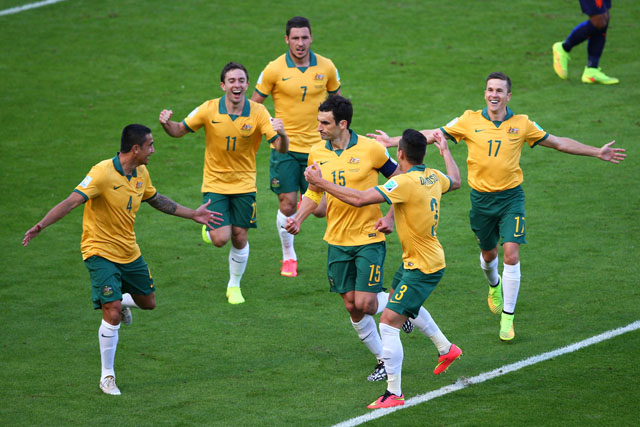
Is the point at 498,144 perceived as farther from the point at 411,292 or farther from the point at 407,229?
the point at 411,292

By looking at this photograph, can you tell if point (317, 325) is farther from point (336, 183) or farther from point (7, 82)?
point (7, 82)

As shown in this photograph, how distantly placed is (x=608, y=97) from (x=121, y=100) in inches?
385

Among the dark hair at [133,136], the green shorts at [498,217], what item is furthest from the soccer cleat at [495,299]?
the dark hair at [133,136]

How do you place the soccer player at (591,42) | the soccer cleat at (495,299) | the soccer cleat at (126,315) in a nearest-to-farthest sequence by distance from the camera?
the soccer cleat at (126,315), the soccer cleat at (495,299), the soccer player at (591,42)

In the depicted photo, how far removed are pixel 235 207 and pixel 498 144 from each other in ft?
10.7

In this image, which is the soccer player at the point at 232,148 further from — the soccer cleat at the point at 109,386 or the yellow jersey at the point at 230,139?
the soccer cleat at the point at 109,386

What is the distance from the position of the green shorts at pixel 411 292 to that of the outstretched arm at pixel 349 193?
0.77 m

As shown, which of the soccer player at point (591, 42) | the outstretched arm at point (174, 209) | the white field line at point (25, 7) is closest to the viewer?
the outstretched arm at point (174, 209)

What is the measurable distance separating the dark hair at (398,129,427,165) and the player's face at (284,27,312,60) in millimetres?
4054

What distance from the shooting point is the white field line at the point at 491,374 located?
761 cm

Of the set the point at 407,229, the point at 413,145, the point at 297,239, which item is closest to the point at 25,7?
the point at 297,239

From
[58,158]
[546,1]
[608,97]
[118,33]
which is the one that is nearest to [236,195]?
[58,158]

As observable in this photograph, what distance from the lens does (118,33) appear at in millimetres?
20797

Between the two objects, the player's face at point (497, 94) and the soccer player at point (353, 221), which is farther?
the player's face at point (497, 94)
